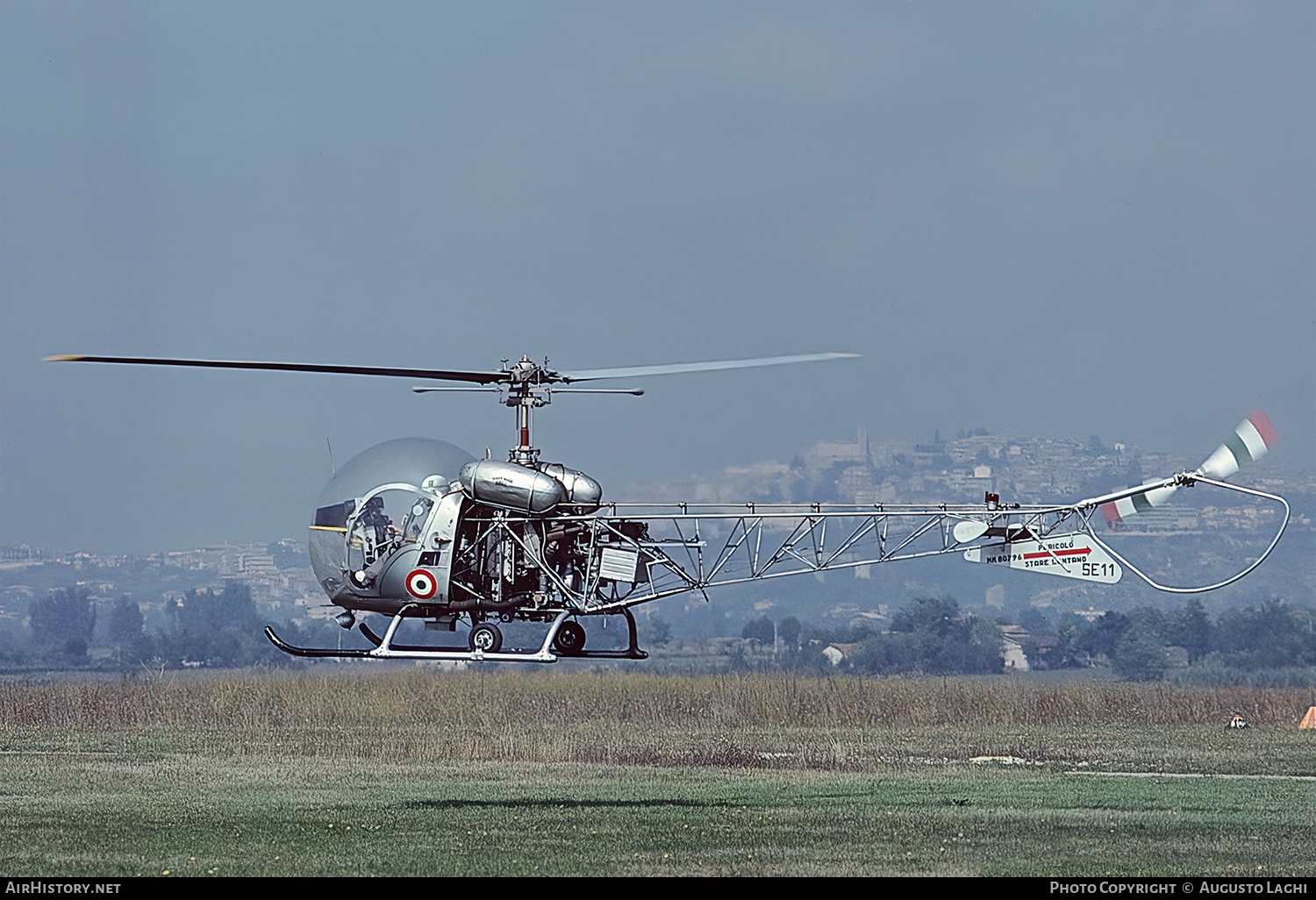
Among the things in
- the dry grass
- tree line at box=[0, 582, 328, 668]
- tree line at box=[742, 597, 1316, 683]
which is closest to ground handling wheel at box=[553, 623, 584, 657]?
the dry grass

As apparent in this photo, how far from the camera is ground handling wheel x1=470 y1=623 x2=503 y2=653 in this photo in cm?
2108

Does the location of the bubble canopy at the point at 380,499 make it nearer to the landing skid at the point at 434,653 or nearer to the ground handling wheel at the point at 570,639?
the landing skid at the point at 434,653

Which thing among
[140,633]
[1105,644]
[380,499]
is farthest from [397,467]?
[140,633]

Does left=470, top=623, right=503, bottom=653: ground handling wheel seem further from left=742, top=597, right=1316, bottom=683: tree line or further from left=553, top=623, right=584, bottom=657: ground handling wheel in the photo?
left=742, top=597, right=1316, bottom=683: tree line

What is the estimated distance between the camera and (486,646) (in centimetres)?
2109

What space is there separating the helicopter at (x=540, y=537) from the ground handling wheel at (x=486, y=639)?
2 centimetres

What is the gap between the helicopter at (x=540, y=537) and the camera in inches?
830

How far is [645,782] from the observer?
30.7 metres

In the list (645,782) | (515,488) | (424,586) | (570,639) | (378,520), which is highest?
(515,488)

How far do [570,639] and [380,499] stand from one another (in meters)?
2.91

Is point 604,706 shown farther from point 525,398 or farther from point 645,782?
point 525,398

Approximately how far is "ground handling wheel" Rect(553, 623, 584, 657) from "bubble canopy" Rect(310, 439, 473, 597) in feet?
7.04

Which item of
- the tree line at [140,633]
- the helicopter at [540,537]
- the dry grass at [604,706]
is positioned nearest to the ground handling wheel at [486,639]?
the helicopter at [540,537]
